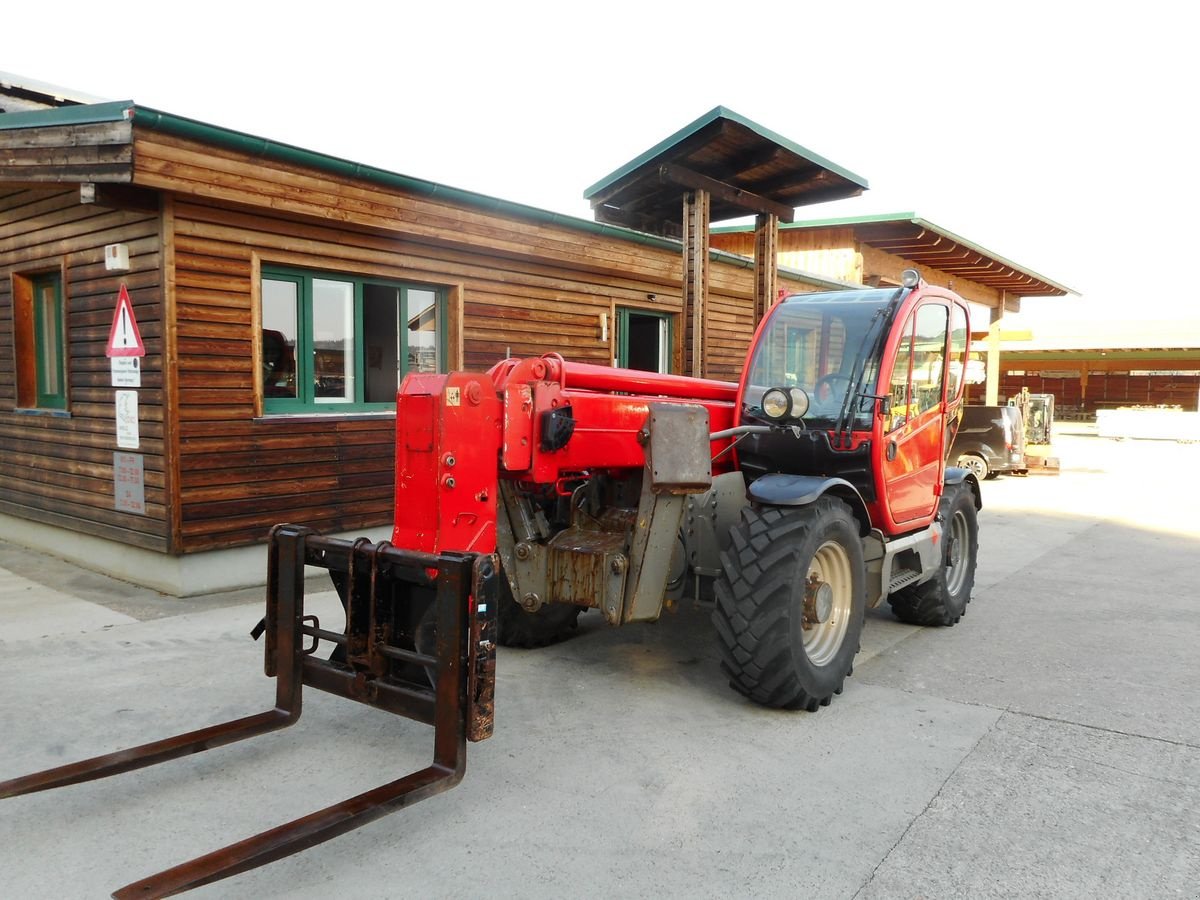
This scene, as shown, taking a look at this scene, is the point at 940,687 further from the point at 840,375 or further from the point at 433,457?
the point at 433,457

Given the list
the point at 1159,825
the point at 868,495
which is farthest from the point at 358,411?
the point at 1159,825

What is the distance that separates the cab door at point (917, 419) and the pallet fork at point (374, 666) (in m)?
2.84

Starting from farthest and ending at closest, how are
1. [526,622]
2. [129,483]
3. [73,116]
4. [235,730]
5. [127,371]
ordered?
[129,483] < [127,371] < [73,116] < [526,622] < [235,730]

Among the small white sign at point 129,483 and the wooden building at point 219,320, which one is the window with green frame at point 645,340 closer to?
the wooden building at point 219,320

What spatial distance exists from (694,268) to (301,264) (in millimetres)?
4195

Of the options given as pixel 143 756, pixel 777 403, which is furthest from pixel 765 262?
pixel 143 756

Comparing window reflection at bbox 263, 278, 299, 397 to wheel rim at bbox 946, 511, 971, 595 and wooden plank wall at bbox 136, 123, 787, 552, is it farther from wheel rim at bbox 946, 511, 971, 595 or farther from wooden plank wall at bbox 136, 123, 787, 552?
wheel rim at bbox 946, 511, 971, 595

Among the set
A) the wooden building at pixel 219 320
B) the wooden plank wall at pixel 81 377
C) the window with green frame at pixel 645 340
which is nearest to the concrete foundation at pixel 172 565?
the wooden building at pixel 219 320

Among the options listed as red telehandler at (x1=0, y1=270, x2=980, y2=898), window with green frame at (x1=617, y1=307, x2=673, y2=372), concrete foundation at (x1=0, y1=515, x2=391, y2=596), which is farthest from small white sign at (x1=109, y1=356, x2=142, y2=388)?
window with green frame at (x1=617, y1=307, x2=673, y2=372)

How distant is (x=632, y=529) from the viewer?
4387 mm

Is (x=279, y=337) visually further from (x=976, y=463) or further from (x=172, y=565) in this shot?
(x=976, y=463)

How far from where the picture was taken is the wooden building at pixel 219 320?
6.41 m

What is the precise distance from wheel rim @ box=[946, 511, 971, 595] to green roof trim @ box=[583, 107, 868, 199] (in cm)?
453

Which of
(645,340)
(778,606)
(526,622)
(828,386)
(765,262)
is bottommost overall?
(526,622)
